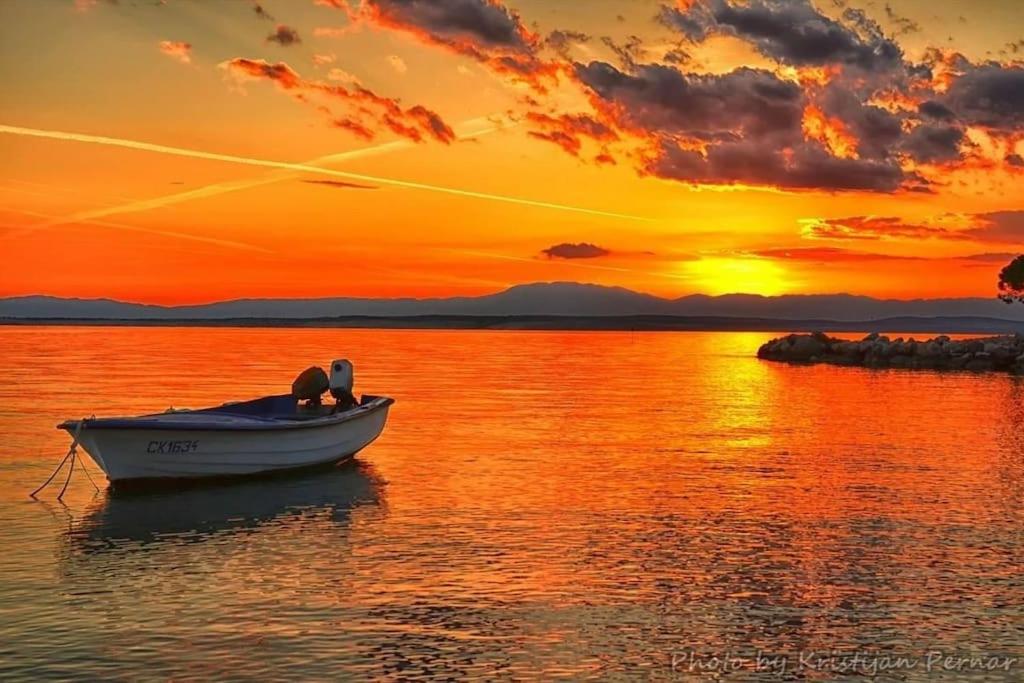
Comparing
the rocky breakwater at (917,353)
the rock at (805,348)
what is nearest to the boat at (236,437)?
the rocky breakwater at (917,353)

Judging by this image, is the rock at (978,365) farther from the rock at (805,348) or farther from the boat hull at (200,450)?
the boat hull at (200,450)

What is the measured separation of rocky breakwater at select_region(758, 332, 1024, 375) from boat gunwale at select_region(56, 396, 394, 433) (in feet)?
271

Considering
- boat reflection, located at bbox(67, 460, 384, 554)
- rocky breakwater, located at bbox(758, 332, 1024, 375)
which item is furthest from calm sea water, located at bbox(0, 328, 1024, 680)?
rocky breakwater, located at bbox(758, 332, 1024, 375)

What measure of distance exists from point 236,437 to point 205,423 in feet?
3.30

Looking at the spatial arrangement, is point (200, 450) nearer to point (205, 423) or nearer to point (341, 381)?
point (205, 423)

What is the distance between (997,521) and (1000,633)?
9.47 meters

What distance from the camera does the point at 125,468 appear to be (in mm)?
27094

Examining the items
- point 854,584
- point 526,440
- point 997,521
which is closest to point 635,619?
point 854,584

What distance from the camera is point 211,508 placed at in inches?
999

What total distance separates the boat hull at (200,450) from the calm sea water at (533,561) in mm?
769

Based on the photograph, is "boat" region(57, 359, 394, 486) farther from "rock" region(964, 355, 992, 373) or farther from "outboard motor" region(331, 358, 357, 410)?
"rock" region(964, 355, 992, 373)

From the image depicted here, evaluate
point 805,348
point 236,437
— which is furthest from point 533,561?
point 805,348

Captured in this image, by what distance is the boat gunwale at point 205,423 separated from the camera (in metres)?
26.0

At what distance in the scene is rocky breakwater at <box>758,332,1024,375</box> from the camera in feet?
329
